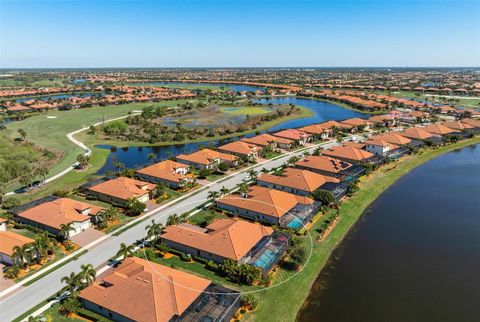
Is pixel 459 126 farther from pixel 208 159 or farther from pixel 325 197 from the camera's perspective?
pixel 208 159

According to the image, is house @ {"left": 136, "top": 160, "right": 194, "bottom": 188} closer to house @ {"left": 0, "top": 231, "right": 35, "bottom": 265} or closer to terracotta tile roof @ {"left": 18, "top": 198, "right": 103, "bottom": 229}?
terracotta tile roof @ {"left": 18, "top": 198, "right": 103, "bottom": 229}

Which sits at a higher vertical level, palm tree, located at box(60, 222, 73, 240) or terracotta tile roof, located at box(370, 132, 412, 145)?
terracotta tile roof, located at box(370, 132, 412, 145)

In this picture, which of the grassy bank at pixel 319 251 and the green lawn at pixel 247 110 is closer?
the grassy bank at pixel 319 251

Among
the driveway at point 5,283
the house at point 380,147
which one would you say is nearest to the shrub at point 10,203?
the driveway at point 5,283

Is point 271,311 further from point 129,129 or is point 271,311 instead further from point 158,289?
point 129,129

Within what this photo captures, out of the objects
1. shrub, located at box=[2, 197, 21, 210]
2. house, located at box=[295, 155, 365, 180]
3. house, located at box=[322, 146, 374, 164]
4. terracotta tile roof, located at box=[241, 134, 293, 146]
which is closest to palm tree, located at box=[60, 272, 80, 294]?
shrub, located at box=[2, 197, 21, 210]

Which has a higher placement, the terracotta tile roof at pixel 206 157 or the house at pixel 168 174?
the terracotta tile roof at pixel 206 157

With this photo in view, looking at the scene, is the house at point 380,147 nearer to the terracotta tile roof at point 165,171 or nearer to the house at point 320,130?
the house at point 320,130
